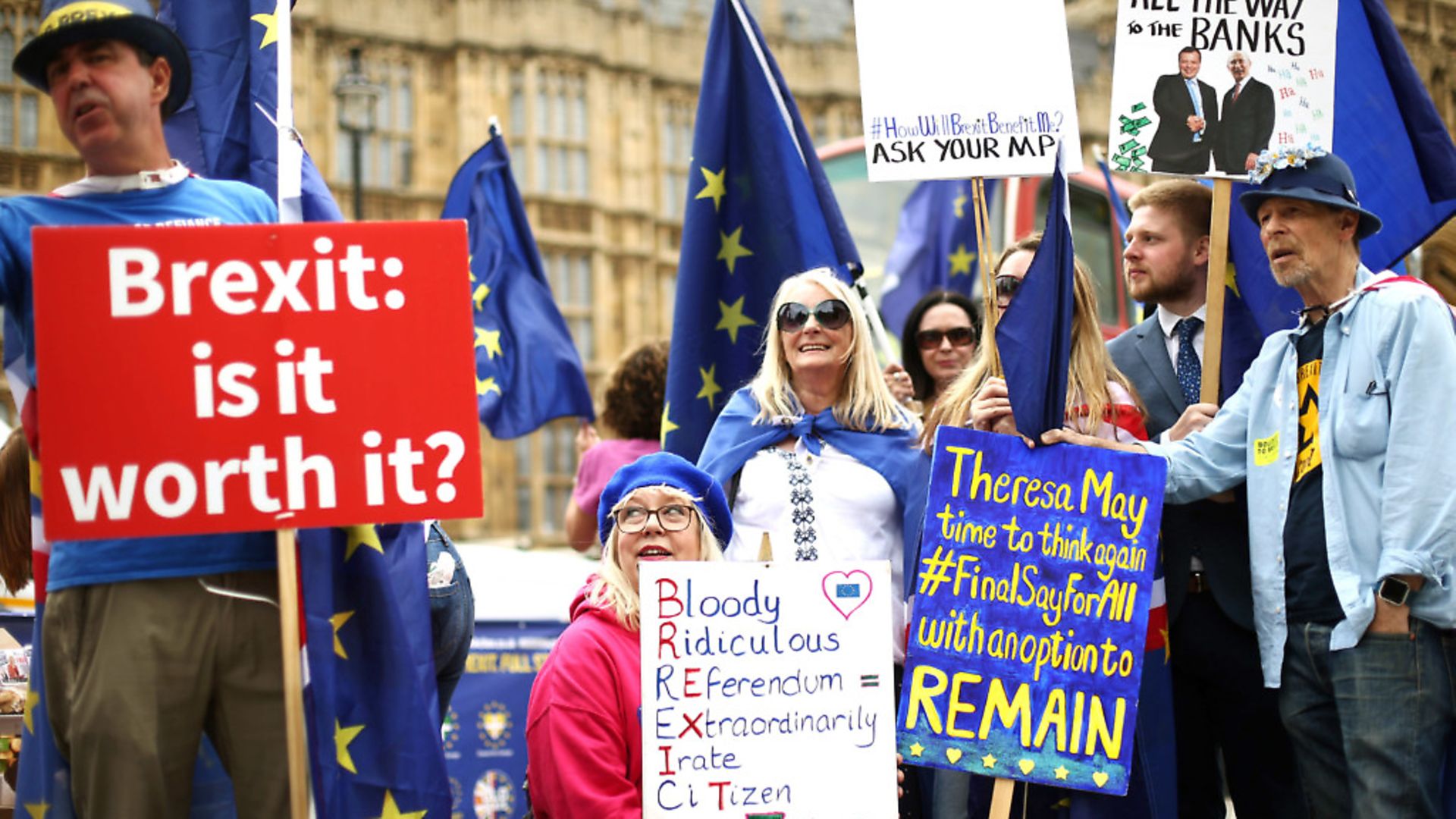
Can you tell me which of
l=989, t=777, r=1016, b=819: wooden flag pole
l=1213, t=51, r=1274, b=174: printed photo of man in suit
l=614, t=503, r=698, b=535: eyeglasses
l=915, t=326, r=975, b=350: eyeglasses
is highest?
l=1213, t=51, r=1274, b=174: printed photo of man in suit

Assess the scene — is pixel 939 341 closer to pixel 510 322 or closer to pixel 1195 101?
pixel 1195 101

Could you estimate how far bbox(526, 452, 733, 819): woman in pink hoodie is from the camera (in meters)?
3.83

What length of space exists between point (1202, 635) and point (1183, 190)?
144 centimetres

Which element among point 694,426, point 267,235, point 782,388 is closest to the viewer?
point 267,235

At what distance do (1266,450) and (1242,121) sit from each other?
1147 mm

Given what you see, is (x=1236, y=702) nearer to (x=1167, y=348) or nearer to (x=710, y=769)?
(x=1167, y=348)

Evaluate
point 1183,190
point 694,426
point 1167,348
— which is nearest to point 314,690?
point 694,426

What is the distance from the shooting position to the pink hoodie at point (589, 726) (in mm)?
3811

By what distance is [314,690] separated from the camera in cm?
368

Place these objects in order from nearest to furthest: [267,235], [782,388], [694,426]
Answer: [267,235] < [782,388] < [694,426]

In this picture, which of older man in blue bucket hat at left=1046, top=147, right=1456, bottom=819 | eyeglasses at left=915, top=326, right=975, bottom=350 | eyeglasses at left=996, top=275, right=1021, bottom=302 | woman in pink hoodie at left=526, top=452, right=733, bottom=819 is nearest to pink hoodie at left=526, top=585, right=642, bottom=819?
woman in pink hoodie at left=526, top=452, right=733, bottom=819

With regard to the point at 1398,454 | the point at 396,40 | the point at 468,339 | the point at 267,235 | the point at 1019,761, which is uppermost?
the point at 396,40

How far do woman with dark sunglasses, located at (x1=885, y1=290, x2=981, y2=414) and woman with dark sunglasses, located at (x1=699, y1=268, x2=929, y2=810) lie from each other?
→ 1150 millimetres

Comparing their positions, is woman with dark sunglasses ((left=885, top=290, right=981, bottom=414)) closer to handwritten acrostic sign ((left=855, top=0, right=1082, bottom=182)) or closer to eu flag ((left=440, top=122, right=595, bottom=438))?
handwritten acrostic sign ((left=855, top=0, right=1082, bottom=182))
